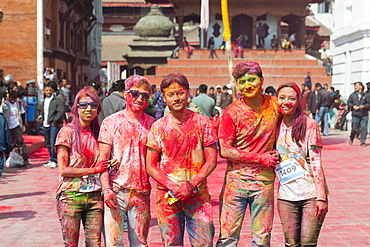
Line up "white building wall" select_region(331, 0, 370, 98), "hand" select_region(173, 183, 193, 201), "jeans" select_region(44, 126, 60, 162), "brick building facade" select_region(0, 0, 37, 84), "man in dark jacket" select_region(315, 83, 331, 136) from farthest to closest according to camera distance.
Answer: "brick building facade" select_region(0, 0, 37, 84), "white building wall" select_region(331, 0, 370, 98), "man in dark jacket" select_region(315, 83, 331, 136), "jeans" select_region(44, 126, 60, 162), "hand" select_region(173, 183, 193, 201)

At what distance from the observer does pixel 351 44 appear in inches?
1083

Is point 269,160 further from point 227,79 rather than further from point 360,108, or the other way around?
point 227,79

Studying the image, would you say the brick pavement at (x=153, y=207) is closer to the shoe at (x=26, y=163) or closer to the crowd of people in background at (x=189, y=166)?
the shoe at (x=26, y=163)

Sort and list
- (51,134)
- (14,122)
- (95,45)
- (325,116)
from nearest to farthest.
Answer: (51,134) → (14,122) → (325,116) → (95,45)

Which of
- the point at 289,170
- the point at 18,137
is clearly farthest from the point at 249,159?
the point at 18,137

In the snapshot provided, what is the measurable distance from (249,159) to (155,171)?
73cm

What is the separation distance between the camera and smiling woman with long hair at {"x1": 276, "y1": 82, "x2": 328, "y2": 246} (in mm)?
4910

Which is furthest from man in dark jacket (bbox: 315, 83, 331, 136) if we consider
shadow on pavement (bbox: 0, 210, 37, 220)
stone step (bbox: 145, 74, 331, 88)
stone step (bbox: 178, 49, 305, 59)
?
shadow on pavement (bbox: 0, 210, 37, 220)

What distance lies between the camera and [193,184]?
4.73m

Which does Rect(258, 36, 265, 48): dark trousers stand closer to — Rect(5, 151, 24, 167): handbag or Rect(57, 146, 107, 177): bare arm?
Rect(5, 151, 24, 167): handbag

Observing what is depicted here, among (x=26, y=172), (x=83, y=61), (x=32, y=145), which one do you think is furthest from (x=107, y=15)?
(x=26, y=172)

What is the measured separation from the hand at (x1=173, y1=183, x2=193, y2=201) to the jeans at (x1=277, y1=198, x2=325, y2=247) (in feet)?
2.64

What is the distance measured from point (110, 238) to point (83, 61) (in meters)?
37.7

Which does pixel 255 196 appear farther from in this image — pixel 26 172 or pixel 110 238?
Result: pixel 26 172
